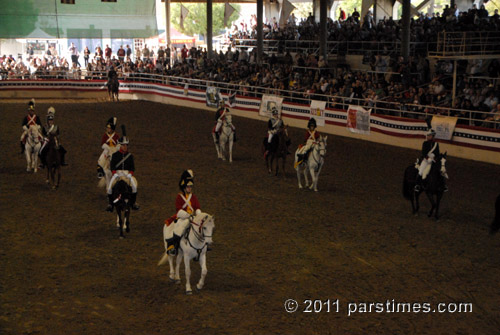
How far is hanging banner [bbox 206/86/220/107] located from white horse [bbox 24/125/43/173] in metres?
16.2

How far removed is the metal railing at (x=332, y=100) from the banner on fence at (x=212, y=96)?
0.63m

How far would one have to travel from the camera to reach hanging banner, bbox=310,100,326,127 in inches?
1101

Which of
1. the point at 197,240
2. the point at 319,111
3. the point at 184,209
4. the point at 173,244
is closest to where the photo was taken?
the point at 197,240

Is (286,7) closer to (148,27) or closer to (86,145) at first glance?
(148,27)

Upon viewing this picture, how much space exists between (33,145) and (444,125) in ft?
46.6

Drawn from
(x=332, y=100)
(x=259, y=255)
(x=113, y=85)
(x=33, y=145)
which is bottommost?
(x=259, y=255)

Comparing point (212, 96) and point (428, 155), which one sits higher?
point (212, 96)

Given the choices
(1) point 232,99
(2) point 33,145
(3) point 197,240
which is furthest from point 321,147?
(1) point 232,99

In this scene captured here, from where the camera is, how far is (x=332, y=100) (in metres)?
28.3

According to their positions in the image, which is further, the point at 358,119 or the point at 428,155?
the point at 358,119

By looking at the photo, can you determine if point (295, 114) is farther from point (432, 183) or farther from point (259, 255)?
point (259, 255)

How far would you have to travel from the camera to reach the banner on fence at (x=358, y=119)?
2570 cm

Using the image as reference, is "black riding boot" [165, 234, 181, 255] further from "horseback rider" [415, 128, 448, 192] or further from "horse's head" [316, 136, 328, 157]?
"horse's head" [316, 136, 328, 157]

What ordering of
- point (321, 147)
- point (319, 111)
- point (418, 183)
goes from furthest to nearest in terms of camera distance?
1. point (319, 111)
2. point (321, 147)
3. point (418, 183)
